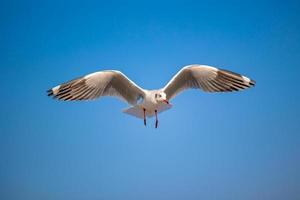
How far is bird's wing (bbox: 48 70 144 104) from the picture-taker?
21.0ft

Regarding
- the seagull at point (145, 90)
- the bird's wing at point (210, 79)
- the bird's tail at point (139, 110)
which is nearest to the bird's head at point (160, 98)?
the seagull at point (145, 90)

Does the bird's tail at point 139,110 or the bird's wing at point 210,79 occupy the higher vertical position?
the bird's wing at point 210,79

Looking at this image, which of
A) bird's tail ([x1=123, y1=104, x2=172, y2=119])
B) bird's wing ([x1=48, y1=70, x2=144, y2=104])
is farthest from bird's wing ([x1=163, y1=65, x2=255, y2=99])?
bird's wing ([x1=48, y1=70, x2=144, y2=104])

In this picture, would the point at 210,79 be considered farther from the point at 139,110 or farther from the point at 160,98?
the point at 139,110

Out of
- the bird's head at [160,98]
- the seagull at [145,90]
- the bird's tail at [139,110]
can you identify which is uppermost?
the seagull at [145,90]

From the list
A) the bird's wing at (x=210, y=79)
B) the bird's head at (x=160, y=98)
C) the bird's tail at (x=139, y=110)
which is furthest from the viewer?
the bird's wing at (x=210, y=79)

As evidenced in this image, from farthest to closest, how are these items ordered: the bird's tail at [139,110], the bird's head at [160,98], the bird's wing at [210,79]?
1. the bird's wing at [210,79]
2. the bird's head at [160,98]
3. the bird's tail at [139,110]

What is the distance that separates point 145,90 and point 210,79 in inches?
58.6

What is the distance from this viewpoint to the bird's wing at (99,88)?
640 centimetres

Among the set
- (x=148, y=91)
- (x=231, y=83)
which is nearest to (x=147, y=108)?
(x=148, y=91)

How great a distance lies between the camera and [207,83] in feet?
22.4

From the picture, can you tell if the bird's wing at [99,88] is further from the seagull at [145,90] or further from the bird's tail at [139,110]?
the bird's tail at [139,110]

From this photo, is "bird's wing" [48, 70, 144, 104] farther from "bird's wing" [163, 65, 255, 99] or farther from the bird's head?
"bird's wing" [163, 65, 255, 99]

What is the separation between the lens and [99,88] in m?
6.88
